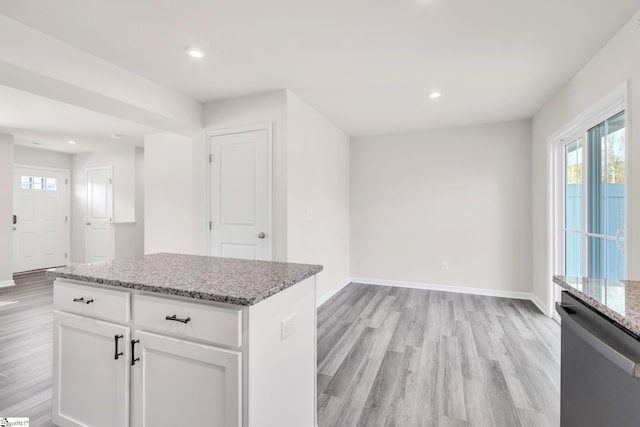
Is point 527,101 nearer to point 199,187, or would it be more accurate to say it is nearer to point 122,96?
point 199,187

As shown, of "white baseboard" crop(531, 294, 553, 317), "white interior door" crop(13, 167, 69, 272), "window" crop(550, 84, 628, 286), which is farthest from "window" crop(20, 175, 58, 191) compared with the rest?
"white baseboard" crop(531, 294, 553, 317)

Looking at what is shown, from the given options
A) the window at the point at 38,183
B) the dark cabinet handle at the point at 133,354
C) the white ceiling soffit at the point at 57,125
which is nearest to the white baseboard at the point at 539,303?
the dark cabinet handle at the point at 133,354

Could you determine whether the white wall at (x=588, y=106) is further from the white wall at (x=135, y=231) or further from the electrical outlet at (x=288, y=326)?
the white wall at (x=135, y=231)

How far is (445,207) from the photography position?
4.53m

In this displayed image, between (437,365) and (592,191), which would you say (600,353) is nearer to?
(437,365)

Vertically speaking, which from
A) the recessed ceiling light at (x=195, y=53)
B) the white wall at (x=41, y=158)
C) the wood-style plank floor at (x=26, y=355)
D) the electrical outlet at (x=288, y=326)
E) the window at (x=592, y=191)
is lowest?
the wood-style plank floor at (x=26, y=355)

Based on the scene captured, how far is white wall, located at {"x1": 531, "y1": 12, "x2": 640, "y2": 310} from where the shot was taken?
1894 mm

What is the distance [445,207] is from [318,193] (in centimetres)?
206

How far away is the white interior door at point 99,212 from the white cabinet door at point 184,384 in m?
5.85

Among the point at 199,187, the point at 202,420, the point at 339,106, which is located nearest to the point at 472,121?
the point at 339,106

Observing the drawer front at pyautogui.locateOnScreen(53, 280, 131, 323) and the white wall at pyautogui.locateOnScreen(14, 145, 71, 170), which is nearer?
the drawer front at pyautogui.locateOnScreen(53, 280, 131, 323)

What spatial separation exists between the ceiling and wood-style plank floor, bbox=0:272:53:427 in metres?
2.49

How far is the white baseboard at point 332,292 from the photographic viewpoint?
3928 mm

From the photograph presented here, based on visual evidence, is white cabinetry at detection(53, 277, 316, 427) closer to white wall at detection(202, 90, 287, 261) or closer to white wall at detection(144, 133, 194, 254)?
white wall at detection(202, 90, 287, 261)
